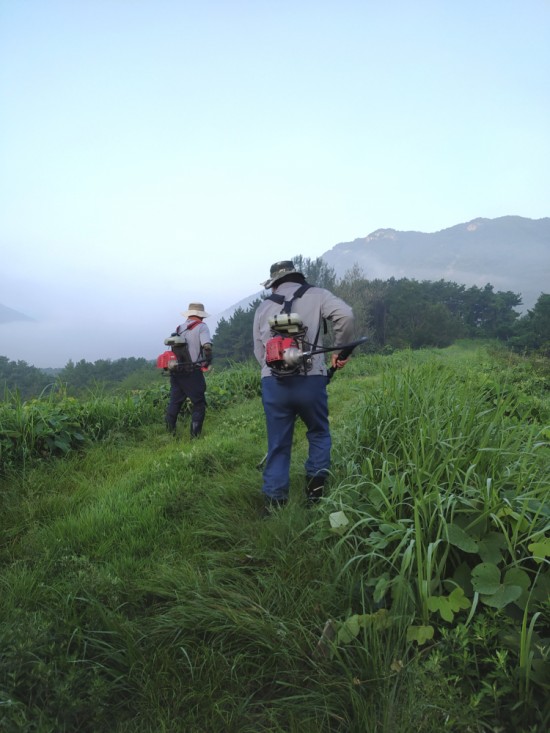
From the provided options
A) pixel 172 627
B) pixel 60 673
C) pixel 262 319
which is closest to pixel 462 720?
pixel 172 627

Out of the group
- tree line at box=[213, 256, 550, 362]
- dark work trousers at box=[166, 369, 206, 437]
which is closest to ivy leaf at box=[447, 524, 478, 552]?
dark work trousers at box=[166, 369, 206, 437]

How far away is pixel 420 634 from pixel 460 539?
502mm

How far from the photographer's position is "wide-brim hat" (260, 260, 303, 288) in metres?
3.36

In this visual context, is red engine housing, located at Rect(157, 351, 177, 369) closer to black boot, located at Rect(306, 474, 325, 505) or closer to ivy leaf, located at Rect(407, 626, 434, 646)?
black boot, located at Rect(306, 474, 325, 505)

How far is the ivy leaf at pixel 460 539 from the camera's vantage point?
5.76 ft

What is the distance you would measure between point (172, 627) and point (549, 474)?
2.45 meters

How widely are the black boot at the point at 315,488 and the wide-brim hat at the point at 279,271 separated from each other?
1.80 m

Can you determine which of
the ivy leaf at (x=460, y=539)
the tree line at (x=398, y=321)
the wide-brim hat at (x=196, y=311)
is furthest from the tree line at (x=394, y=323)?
the ivy leaf at (x=460, y=539)

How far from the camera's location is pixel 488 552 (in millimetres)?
1797

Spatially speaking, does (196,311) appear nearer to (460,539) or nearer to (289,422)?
(289,422)

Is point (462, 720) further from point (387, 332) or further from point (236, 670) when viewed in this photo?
point (387, 332)

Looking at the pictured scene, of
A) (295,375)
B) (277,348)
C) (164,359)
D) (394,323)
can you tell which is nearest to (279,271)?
(277,348)

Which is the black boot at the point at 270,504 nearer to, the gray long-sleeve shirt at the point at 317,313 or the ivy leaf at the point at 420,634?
the gray long-sleeve shirt at the point at 317,313

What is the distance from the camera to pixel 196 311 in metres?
6.17
